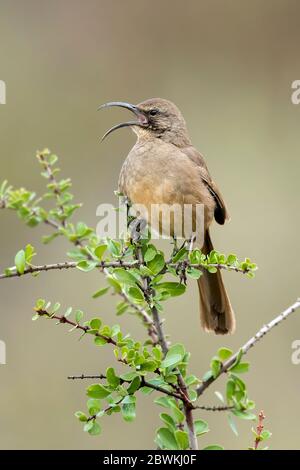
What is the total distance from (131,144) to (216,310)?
284 cm

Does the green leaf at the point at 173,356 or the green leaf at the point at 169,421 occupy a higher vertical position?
the green leaf at the point at 173,356

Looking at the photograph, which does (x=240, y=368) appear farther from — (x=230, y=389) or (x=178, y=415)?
(x=178, y=415)

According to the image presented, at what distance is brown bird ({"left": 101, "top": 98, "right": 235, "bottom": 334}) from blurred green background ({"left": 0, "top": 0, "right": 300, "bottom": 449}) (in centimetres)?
118

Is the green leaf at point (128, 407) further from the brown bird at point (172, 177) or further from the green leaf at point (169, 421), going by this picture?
the brown bird at point (172, 177)

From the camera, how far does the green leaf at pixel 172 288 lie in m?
2.45

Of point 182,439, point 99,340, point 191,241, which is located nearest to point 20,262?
point 99,340

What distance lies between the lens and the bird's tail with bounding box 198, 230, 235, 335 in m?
3.56

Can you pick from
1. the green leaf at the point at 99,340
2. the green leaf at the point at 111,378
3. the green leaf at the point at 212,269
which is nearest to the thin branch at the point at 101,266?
the green leaf at the point at 212,269

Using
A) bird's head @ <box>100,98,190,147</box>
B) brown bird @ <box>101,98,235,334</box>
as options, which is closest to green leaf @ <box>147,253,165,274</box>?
brown bird @ <box>101,98,235,334</box>

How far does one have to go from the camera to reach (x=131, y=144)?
623 centimetres

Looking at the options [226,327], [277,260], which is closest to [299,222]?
[277,260]

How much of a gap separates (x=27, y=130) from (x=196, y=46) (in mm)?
1794

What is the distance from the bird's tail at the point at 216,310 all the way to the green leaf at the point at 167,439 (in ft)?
4.60

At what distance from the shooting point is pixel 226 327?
3.58 meters
